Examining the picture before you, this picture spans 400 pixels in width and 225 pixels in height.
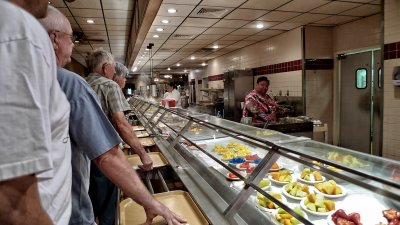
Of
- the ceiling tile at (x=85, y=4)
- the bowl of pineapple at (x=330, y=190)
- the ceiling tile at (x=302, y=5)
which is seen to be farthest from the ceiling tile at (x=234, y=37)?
the bowl of pineapple at (x=330, y=190)

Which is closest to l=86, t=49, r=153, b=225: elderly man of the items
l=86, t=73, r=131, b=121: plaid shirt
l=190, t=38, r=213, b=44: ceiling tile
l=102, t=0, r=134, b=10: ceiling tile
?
l=86, t=73, r=131, b=121: plaid shirt

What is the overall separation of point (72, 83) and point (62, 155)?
1.21 feet

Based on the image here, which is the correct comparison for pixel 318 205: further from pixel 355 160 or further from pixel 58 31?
pixel 58 31

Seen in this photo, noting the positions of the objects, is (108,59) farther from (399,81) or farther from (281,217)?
(399,81)

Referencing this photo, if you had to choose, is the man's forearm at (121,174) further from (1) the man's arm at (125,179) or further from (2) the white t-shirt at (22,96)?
(2) the white t-shirt at (22,96)

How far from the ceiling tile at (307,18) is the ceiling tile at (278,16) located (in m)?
0.20

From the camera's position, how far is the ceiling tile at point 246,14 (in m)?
5.22

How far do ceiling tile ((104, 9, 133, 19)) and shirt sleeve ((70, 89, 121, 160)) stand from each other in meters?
5.12

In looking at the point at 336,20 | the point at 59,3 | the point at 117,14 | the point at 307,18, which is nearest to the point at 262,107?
the point at 307,18

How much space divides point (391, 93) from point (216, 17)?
134 inches

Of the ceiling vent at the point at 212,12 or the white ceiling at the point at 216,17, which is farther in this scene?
the ceiling vent at the point at 212,12

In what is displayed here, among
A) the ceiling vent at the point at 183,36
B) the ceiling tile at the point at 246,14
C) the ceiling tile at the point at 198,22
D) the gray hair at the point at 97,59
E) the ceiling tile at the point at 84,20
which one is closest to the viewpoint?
the gray hair at the point at 97,59

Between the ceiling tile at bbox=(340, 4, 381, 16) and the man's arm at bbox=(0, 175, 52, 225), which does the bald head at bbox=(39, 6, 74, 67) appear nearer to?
the man's arm at bbox=(0, 175, 52, 225)

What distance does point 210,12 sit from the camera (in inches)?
206
